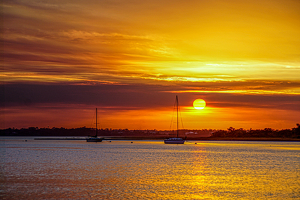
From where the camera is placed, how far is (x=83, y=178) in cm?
4888

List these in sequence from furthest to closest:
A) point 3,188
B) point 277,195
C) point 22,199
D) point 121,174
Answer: point 121,174
point 3,188
point 277,195
point 22,199

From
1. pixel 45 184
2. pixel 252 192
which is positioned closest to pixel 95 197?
pixel 45 184

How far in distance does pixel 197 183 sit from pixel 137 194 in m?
11.2

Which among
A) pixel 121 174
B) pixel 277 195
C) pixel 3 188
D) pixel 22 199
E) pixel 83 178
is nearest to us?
pixel 22 199

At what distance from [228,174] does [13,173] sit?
3342cm

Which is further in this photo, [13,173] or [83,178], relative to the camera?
[13,173]

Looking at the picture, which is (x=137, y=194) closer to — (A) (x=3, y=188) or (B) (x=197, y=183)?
(B) (x=197, y=183)

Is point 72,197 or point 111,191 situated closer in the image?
point 72,197

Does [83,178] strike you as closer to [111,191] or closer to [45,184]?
[45,184]

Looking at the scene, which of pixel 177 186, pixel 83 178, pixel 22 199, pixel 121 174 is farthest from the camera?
pixel 121 174

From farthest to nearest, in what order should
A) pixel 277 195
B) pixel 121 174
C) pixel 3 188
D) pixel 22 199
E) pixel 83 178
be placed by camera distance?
pixel 121 174
pixel 83 178
pixel 3 188
pixel 277 195
pixel 22 199

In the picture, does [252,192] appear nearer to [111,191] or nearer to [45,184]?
[111,191]

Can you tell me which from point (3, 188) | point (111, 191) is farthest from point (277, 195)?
point (3, 188)

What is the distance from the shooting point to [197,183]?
4550 centimetres
